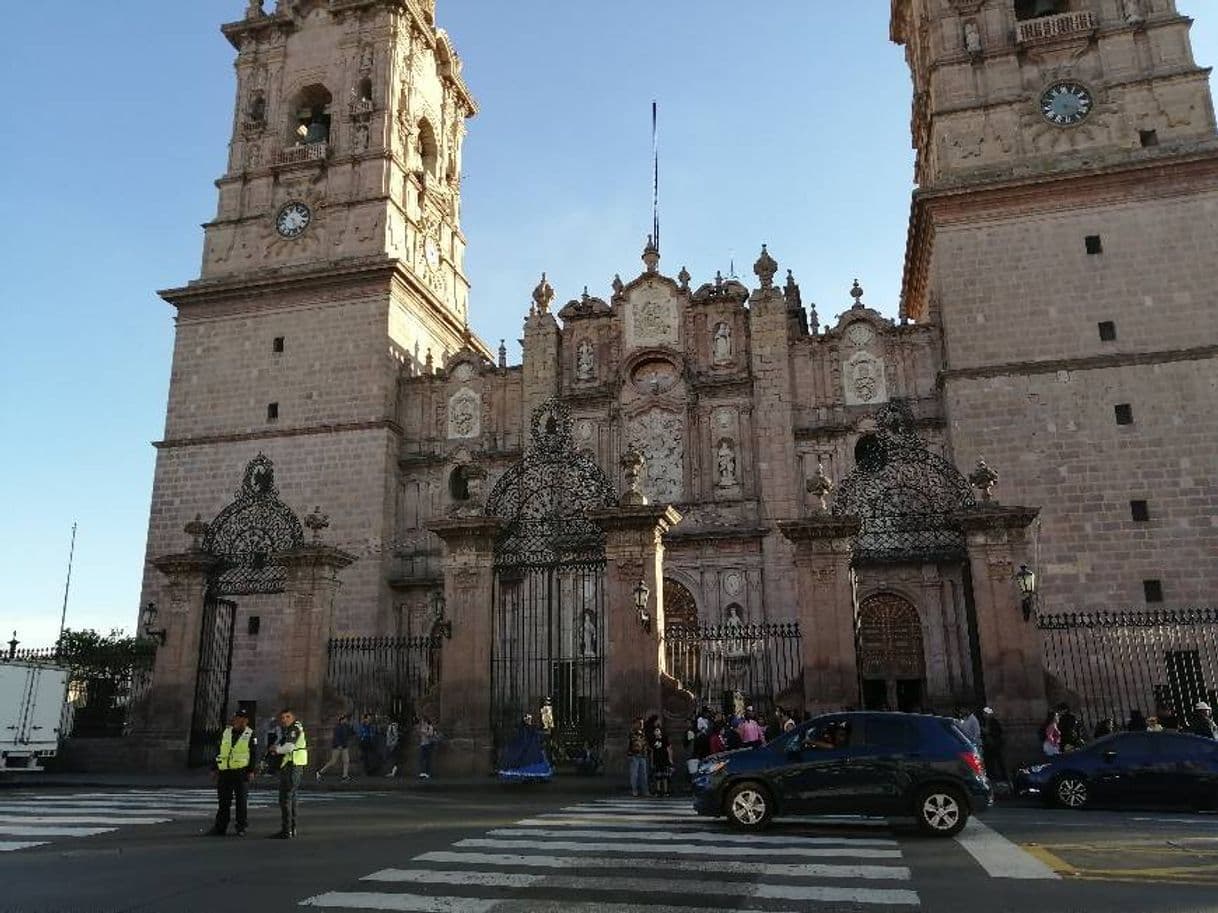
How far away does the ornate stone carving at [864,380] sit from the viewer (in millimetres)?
28641

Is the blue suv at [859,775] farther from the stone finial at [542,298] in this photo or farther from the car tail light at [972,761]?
the stone finial at [542,298]

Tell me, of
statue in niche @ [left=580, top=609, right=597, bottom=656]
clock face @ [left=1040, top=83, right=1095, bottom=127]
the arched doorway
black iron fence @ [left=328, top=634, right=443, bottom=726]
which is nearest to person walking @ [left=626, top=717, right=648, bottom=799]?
black iron fence @ [left=328, top=634, right=443, bottom=726]

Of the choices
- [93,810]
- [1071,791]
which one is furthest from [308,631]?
[1071,791]

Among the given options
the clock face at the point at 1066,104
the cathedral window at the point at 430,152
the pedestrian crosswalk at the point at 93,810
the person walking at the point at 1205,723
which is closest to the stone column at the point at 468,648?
the pedestrian crosswalk at the point at 93,810

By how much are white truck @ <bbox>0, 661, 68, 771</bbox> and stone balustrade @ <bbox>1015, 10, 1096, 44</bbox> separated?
3101 centimetres

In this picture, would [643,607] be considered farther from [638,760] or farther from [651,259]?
[651,259]

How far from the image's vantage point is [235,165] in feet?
117

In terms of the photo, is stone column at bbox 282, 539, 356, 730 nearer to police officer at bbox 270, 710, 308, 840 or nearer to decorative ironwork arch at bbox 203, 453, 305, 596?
decorative ironwork arch at bbox 203, 453, 305, 596

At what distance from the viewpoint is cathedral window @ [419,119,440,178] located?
38656 mm

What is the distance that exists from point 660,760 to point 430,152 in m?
30.6

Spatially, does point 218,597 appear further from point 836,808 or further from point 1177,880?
point 1177,880

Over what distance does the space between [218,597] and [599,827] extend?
556 inches

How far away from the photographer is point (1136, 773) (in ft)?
43.8

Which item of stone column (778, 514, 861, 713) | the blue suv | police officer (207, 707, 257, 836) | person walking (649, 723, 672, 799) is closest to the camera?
the blue suv
